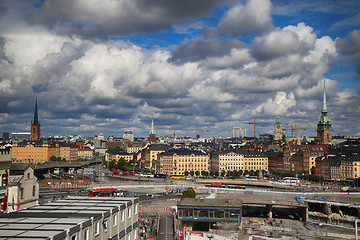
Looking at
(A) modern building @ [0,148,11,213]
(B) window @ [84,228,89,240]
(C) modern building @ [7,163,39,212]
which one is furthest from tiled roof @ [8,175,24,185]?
(B) window @ [84,228,89,240]

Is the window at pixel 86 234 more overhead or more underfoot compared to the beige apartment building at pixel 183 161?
more underfoot

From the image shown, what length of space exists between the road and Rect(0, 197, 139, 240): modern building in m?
17.4

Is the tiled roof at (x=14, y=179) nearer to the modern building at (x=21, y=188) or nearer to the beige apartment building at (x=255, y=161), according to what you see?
the modern building at (x=21, y=188)

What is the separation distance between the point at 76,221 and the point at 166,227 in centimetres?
3362

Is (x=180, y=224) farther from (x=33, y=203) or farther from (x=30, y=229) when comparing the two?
(x=30, y=229)

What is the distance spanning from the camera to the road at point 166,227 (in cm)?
5066

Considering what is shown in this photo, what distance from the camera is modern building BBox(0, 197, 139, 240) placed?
73.8 feet

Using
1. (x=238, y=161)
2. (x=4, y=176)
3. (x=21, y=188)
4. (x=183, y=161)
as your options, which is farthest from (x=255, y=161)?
(x=4, y=176)

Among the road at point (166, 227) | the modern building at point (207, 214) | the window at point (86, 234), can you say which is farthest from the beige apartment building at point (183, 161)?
the window at point (86, 234)

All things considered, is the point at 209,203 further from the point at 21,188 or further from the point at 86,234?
the point at 86,234

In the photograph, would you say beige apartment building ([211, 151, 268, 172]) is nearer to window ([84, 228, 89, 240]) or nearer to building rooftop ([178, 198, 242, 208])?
building rooftop ([178, 198, 242, 208])

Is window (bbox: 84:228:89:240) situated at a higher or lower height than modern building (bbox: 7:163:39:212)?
lower

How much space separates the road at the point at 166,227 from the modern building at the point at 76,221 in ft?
57.2

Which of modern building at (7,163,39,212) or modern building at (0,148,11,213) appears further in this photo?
modern building at (7,163,39,212)
